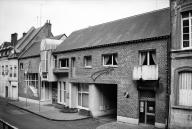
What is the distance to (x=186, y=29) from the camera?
1349cm

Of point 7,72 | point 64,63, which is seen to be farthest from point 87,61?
point 7,72

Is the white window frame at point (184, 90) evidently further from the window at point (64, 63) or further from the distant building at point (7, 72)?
the distant building at point (7, 72)

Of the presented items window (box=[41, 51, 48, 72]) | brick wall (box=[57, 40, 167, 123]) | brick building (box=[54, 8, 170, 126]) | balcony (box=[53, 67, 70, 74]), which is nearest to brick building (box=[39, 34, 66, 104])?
window (box=[41, 51, 48, 72])

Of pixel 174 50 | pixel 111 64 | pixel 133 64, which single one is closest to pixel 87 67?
pixel 111 64

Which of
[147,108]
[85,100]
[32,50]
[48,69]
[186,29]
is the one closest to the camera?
[186,29]

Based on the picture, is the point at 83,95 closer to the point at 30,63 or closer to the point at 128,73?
the point at 128,73

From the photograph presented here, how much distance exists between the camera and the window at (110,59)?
1896 cm

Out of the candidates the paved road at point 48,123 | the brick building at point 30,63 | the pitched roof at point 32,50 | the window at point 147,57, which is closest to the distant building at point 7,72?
the brick building at point 30,63

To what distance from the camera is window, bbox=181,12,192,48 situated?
1320 centimetres

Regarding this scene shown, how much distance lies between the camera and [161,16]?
18031 millimetres

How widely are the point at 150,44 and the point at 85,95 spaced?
9.69m

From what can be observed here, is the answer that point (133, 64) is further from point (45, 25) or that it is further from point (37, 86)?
point (45, 25)

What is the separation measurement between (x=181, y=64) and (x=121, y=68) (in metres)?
5.58

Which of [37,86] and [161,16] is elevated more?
[161,16]
